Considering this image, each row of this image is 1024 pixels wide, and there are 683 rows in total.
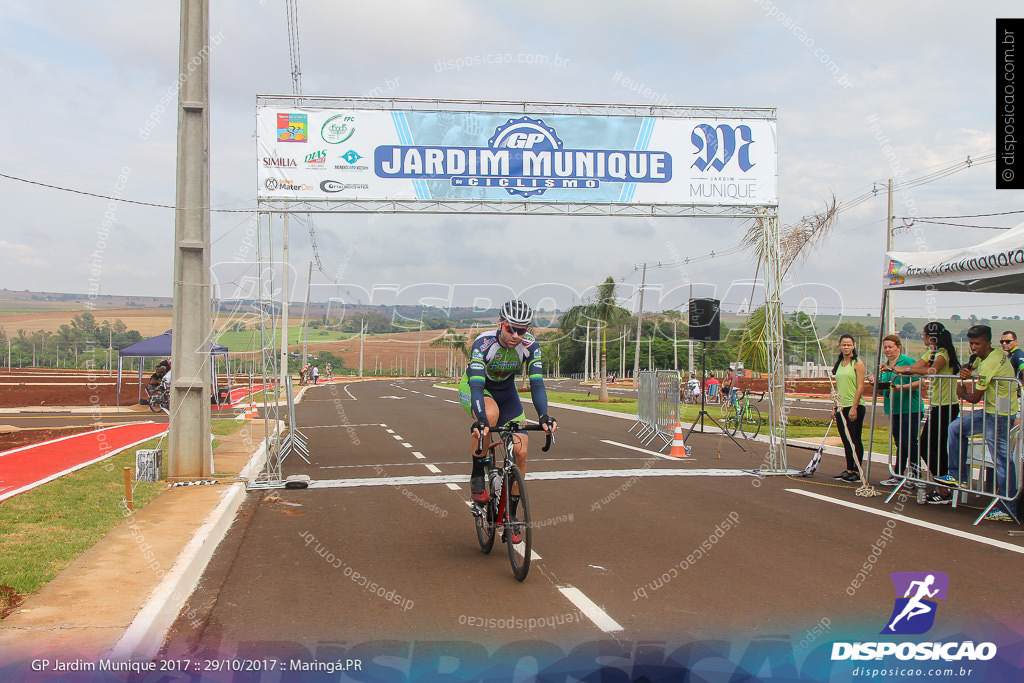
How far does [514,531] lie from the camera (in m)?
6.03

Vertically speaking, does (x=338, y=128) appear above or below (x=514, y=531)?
above

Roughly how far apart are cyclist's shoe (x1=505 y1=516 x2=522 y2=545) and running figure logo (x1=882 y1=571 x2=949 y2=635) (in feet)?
8.27

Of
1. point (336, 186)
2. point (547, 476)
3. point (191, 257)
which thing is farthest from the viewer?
point (336, 186)

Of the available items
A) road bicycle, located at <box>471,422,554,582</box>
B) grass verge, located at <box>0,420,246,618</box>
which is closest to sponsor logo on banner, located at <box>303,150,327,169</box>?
grass verge, located at <box>0,420,246,618</box>

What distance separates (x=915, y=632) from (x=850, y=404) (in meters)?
6.84

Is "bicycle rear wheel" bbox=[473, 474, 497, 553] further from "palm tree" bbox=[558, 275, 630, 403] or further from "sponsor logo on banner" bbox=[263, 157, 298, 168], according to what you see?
"palm tree" bbox=[558, 275, 630, 403]

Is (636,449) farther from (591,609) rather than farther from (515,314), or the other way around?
(591,609)

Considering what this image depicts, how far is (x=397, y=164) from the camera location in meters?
12.3

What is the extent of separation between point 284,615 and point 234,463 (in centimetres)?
800

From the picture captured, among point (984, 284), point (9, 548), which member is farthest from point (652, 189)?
point (9, 548)

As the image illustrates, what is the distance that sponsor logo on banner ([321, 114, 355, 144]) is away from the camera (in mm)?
12023

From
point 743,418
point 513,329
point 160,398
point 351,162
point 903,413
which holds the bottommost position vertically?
point 160,398

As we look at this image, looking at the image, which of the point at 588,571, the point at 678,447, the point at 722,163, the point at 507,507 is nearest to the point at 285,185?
the point at 722,163

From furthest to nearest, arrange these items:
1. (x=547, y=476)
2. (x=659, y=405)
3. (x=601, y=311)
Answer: (x=601, y=311) → (x=659, y=405) → (x=547, y=476)
